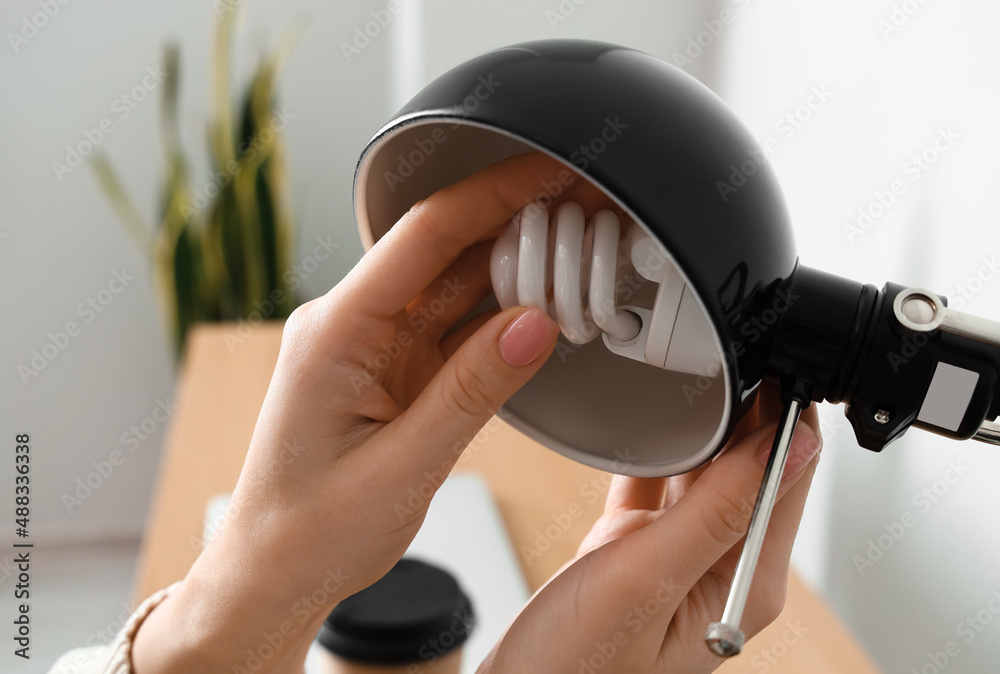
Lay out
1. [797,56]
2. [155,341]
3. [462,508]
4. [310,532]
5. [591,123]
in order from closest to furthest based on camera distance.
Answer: [591,123] < [310,532] < [797,56] < [462,508] < [155,341]

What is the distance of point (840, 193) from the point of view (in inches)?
27.6

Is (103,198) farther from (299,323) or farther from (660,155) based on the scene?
(660,155)

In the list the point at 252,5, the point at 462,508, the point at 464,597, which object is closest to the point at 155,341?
the point at 252,5

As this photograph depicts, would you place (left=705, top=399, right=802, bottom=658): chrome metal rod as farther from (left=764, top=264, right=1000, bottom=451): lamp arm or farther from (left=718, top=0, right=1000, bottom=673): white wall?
(left=718, top=0, right=1000, bottom=673): white wall

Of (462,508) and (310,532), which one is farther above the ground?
(310,532)

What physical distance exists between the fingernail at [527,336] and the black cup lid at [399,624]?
355mm

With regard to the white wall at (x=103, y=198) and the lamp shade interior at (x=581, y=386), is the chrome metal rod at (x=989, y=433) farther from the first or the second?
the white wall at (x=103, y=198)

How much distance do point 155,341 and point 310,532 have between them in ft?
5.65

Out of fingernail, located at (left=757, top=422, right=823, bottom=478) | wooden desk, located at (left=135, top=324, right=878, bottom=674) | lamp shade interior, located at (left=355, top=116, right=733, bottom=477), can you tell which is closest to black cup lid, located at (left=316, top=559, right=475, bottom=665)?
wooden desk, located at (left=135, top=324, right=878, bottom=674)

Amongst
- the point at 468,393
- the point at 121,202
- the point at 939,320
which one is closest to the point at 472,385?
the point at 468,393

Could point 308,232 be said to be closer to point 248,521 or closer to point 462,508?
point 462,508

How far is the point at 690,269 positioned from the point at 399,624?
0.46 meters

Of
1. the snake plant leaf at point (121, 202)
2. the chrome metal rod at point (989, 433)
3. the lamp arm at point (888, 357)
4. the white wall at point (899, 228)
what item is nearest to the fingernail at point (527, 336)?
the lamp arm at point (888, 357)

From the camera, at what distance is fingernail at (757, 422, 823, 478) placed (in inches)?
16.4
